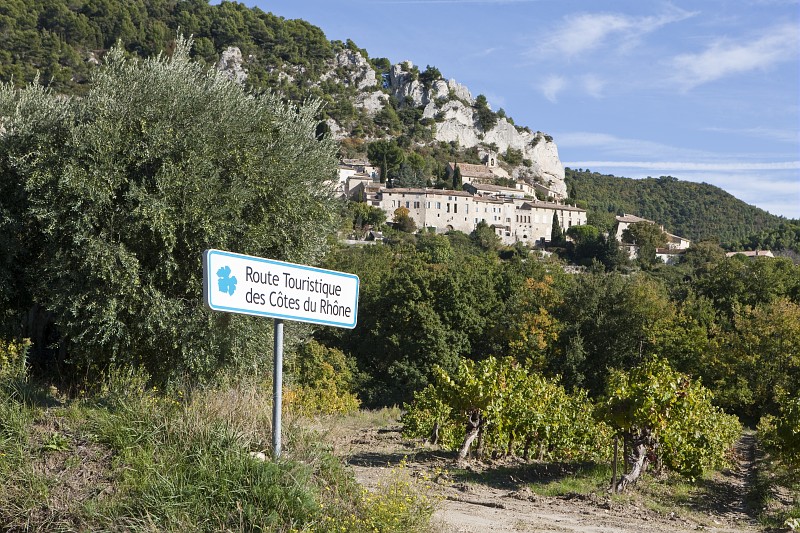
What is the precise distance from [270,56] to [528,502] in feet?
586

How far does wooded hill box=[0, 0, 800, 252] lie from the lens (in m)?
131

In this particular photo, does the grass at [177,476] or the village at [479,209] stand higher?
the village at [479,209]

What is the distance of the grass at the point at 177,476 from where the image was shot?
484cm

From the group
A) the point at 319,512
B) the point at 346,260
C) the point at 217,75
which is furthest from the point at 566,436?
the point at 346,260

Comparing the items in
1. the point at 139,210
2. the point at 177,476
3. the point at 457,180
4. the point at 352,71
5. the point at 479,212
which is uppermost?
the point at 352,71

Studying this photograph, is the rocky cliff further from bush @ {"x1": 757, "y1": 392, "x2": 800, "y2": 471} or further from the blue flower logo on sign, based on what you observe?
the blue flower logo on sign

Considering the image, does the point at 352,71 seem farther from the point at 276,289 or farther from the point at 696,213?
the point at 276,289

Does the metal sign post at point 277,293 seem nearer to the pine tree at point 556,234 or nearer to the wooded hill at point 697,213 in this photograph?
the pine tree at point 556,234

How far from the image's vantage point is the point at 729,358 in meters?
33.1

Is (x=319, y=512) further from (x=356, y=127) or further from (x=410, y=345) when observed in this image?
(x=356, y=127)

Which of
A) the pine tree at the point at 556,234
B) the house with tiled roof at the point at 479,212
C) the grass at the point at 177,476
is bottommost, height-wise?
the grass at the point at 177,476

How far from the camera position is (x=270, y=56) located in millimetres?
176625

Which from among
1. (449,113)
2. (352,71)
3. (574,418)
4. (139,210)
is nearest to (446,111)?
(449,113)

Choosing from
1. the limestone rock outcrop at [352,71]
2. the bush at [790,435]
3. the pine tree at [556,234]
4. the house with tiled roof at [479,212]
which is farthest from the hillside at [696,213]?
the bush at [790,435]
